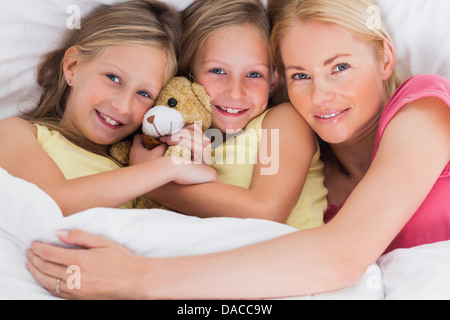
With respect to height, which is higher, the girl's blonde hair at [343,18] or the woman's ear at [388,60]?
the girl's blonde hair at [343,18]

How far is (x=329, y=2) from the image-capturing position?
4.29 feet

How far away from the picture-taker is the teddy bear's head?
1312 millimetres

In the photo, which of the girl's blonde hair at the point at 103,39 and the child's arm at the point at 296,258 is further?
the girl's blonde hair at the point at 103,39

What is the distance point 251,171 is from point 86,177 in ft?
1.39

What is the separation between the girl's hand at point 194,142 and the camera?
4.29 feet

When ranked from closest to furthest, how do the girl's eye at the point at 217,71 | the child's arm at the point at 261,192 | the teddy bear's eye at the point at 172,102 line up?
the child's arm at the point at 261,192
the teddy bear's eye at the point at 172,102
the girl's eye at the point at 217,71

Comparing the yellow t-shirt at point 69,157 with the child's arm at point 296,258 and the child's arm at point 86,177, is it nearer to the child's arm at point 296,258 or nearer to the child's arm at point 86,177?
the child's arm at point 86,177

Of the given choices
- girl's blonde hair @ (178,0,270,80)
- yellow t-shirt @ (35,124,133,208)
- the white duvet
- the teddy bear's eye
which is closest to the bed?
the white duvet

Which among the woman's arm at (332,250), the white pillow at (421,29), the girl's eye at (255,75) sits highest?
the white pillow at (421,29)

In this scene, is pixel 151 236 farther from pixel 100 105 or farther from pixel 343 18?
pixel 343 18

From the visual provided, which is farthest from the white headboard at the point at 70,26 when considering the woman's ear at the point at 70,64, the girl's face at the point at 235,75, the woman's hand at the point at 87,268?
the woman's hand at the point at 87,268

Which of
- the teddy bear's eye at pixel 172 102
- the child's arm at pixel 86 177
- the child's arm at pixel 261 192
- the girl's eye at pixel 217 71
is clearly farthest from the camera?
the girl's eye at pixel 217 71

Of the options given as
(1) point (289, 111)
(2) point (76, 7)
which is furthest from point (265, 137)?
(2) point (76, 7)

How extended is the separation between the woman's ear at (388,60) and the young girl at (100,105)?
1.73 feet
